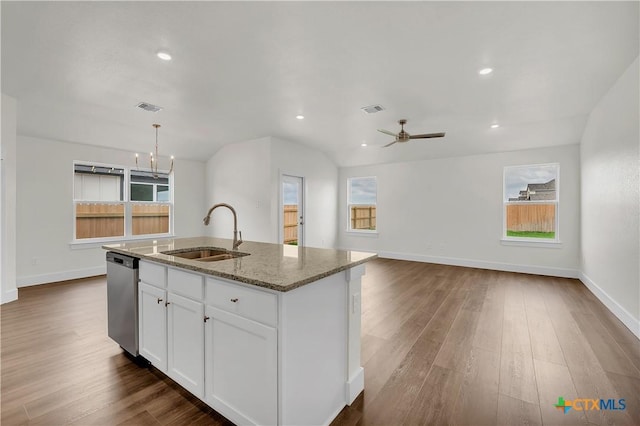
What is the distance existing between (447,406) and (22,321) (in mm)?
4304

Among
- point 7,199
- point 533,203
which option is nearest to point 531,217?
point 533,203

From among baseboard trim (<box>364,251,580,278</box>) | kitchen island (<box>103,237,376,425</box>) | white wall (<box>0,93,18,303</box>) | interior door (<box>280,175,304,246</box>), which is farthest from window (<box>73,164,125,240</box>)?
baseboard trim (<box>364,251,580,278</box>)

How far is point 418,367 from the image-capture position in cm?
230

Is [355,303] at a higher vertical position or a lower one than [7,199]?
lower

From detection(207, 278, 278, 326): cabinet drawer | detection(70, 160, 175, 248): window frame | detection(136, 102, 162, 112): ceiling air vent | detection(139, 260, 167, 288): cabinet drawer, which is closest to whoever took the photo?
detection(207, 278, 278, 326): cabinet drawer

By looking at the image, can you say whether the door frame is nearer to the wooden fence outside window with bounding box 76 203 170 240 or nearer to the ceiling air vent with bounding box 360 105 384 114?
the ceiling air vent with bounding box 360 105 384 114

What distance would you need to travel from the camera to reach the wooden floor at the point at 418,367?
1.78 meters

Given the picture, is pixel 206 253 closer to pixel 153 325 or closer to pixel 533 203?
pixel 153 325

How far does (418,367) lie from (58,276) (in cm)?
582

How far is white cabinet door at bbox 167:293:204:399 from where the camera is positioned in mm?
1754

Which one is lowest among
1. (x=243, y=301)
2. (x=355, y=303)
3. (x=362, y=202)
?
(x=355, y=303)

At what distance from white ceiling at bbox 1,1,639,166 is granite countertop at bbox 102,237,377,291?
1845 millimetres

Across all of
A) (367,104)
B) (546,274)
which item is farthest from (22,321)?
(546,274)

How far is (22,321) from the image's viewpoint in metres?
3.14
